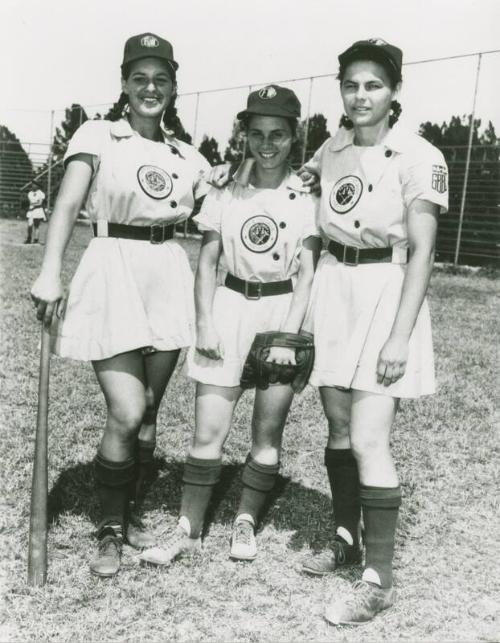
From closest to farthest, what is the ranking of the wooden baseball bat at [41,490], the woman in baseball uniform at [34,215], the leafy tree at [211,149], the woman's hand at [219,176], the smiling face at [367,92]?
the smiling face at [367,92] < the wooden baseball bat at [41,490] < the woman's hand at [219,176] < the woman in baseball uniform at [34,215] < the leafy tree at [211,149]

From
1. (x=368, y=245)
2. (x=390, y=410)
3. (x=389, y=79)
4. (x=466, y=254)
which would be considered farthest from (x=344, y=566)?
(x=466, y=254)

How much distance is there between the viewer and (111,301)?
333cm

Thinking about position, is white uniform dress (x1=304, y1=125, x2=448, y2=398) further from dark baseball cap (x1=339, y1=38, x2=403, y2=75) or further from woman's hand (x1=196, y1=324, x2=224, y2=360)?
woman's hand (x1=196, y1=324, x2=224, y2=360)

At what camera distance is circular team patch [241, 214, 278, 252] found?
3.40m

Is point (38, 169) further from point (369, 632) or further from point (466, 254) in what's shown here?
point (369, 632)

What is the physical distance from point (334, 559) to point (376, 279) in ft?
4.61

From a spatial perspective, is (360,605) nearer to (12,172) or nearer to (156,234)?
(156,234)

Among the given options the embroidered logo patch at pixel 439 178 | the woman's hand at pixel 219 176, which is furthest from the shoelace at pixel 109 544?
the embroidered logo patch at pixel 439 178

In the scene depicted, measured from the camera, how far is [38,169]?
3566cm

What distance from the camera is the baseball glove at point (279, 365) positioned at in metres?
3.25

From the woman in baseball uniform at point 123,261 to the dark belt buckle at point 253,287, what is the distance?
0.34m

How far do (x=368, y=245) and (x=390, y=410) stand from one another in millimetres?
722

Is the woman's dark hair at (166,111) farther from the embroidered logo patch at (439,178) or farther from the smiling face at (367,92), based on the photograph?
the embroidered logo patch at (439,178)

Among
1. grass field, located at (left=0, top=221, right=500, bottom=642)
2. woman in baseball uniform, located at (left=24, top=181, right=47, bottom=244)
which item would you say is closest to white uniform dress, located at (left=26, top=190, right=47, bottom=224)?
woman in baseball uniform, located at (left=24, top=181, right=47, bottom=244)
